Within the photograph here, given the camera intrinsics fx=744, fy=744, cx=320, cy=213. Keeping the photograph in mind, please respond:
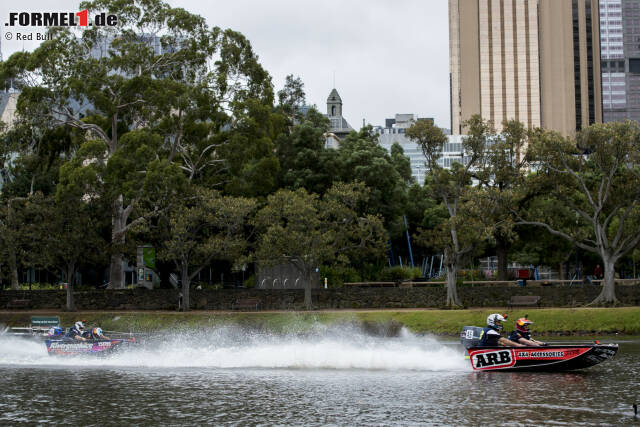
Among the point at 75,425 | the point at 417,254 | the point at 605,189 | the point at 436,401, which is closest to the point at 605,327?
the point at 605,189

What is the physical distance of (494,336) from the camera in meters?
30.7

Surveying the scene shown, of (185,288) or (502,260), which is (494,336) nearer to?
(502,260)

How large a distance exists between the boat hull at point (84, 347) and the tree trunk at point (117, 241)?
64.7ft

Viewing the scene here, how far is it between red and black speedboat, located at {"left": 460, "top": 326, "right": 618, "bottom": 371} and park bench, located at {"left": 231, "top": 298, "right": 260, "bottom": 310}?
90.7 ft

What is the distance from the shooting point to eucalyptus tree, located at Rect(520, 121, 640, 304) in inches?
1975

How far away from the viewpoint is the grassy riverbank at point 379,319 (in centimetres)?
4538

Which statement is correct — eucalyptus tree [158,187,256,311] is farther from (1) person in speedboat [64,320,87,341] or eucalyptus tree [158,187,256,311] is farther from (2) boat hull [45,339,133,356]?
(2) boat hull [45,339,133,356]

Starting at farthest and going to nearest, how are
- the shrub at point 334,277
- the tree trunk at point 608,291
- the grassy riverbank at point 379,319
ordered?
the shrub at point 334,277
the tree trunk at point 608,291
the grassy riverbank at point 379,319

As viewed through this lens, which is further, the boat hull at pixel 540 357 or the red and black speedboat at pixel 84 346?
the red and black speedboat at pixel 84 346

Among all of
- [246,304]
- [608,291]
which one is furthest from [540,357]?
[246,304]

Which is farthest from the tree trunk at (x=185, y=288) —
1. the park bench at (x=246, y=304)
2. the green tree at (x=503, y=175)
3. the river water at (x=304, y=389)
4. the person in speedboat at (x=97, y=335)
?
the green tree at (x=503, y=175)

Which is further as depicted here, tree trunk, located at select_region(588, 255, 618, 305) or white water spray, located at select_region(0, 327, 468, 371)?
tree trunk, located at select_region(588, 255, 618, 305)

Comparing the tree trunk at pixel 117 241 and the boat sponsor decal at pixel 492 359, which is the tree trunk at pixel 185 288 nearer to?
the tree trunk at pixel 117 241

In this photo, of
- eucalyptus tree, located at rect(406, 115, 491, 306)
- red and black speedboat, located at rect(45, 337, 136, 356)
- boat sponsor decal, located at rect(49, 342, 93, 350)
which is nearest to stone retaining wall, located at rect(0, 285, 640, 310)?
eucalyptus tree, located at rect(406, 115, 491, 306)
